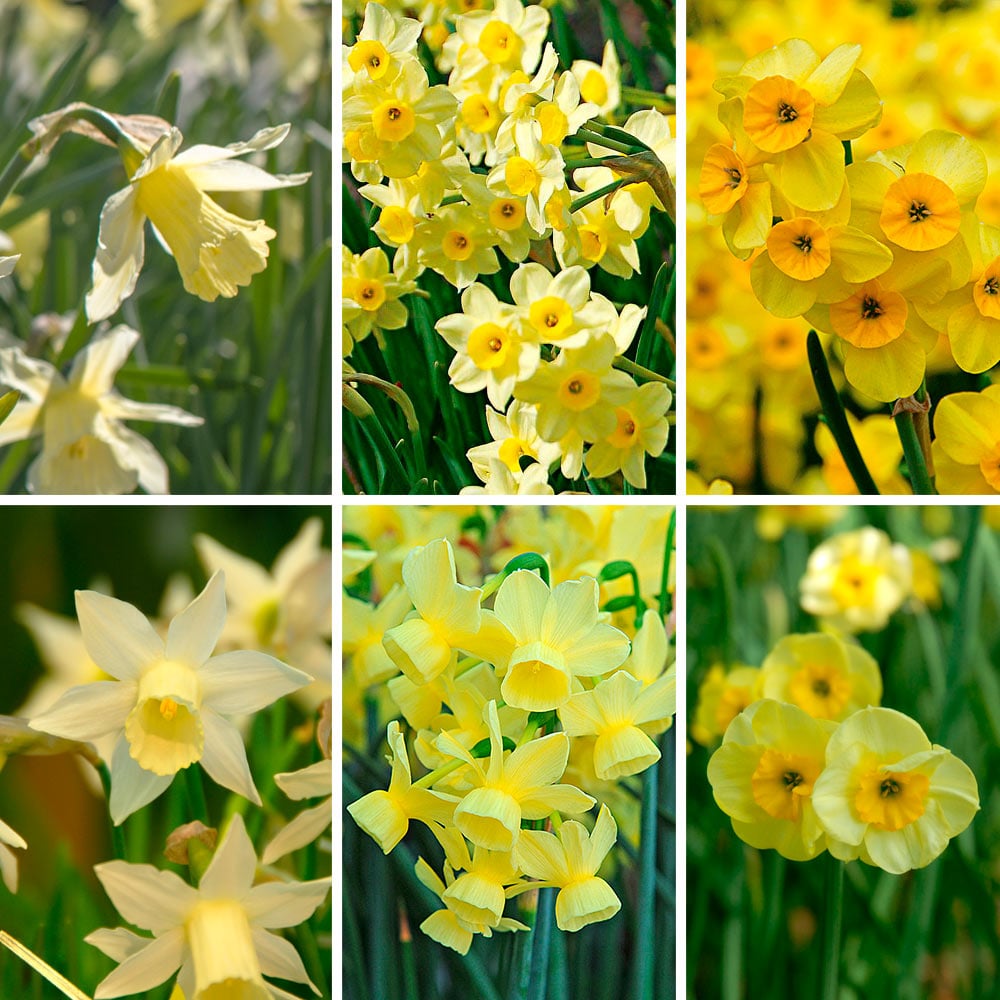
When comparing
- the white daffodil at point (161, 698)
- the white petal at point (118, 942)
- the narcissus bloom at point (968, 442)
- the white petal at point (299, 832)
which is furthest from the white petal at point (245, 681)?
the narcissus bloom at point (968, 442)

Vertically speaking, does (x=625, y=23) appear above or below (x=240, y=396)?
above

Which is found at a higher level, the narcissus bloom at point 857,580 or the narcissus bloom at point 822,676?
the narcissus bloom at point 857,580

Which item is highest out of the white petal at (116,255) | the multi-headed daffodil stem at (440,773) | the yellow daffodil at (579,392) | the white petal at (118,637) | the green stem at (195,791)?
the white petal at (116,255)

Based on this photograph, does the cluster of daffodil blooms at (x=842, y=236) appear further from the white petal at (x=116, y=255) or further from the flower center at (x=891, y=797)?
the white petal at (x=116, y=255)

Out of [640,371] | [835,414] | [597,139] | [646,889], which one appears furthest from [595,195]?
[646,889]

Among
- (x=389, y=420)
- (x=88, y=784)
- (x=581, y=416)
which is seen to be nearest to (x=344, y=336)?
(x=389, y=420)

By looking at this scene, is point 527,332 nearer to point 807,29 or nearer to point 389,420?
point 389,420

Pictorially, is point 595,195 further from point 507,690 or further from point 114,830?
point 114,830

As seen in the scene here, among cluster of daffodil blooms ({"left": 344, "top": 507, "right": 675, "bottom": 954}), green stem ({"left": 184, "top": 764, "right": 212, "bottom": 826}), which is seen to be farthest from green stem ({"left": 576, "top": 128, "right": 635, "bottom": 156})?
green stem ({"left": 184, "top": 764, "right": 212, "bottom": 826})
